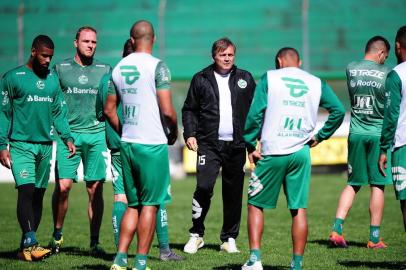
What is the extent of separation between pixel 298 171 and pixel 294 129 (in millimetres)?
426

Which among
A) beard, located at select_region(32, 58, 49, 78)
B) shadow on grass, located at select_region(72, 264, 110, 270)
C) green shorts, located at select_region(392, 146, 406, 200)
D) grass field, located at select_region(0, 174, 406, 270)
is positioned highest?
beard, located at select_region(32, 58, 49, 78)

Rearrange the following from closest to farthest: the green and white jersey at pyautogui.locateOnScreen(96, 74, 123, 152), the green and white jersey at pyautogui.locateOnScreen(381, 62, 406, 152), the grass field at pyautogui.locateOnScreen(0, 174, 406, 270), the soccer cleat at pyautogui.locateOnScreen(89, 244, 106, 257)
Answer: the green and white jersey at pyautogui.locateOnScreen(381, 62, 406, 152), the grass field at pyautogui.locateOnScreen(0, 174, 406, 270), the green and white jersey at pyautogui.locateOnScreen(96, 74, 123, 152), the soccer cleat at pyautogui.locateOnScreen(89, 244, 106, 257)

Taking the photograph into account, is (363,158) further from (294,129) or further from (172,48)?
(172,48)

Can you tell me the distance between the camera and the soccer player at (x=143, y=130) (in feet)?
24.4

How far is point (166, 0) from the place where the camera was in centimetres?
3209

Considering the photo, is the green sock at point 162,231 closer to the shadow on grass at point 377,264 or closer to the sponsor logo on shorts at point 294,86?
the shadow on grass at point 377,264

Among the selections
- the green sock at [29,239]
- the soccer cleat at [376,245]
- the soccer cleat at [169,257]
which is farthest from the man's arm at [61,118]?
the soccer cleat at [376,245]

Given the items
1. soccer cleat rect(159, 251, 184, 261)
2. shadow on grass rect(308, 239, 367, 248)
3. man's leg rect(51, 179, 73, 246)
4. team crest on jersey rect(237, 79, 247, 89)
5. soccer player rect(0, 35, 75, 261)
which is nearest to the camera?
soccer player rect(0, 35, 75, 261)

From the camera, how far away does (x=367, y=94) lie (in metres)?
10.4

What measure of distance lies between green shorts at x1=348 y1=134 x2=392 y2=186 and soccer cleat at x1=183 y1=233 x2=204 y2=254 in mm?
2220

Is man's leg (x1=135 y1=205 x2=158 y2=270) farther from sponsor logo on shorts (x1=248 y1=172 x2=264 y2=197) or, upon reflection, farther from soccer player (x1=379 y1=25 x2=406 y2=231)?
soccer player (x1=379 y1=25 x2=406 y2=231)

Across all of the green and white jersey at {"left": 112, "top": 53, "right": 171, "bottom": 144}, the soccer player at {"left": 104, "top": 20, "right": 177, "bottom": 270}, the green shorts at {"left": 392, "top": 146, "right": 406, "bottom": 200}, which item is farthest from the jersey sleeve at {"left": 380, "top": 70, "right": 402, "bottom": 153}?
the green and white jersey at {"left": 112, "top": 53, "right": 171, "bottom": 144}

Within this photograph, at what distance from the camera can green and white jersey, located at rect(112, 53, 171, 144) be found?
7.44 metres

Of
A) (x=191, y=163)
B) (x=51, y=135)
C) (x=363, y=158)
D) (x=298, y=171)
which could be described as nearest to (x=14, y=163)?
(x=51, y=135)
